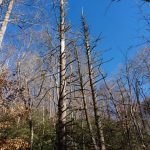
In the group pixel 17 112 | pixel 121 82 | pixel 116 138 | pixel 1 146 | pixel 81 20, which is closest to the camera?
pixel 1 146

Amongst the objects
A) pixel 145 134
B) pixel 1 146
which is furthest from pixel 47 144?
pixel 145 134

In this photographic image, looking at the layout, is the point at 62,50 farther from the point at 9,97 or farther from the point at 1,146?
the point at 9,97

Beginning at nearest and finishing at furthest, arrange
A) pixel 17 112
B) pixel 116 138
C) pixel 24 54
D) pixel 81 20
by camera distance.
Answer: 1. pixel 17 112
2. pixel 81 20
3. pixel 24 54
4. pixel 116 138

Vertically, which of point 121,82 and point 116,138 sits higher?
point 121,82

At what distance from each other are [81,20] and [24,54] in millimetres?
6003

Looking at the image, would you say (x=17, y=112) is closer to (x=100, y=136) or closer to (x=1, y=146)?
(x=1, y=146)

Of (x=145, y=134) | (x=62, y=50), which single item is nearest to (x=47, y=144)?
(x=145, y=134)

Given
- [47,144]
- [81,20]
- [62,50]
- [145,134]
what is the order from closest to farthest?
[62,50] → [81,20] → [47,144] → [145,134]

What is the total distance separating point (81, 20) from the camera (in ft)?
61.2

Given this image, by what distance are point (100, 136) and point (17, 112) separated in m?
4.62

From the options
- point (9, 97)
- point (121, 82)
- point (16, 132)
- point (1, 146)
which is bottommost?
point (1, 146)

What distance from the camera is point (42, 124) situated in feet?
78.4

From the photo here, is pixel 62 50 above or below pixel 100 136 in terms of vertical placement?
above

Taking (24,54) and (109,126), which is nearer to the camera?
(24,54)
